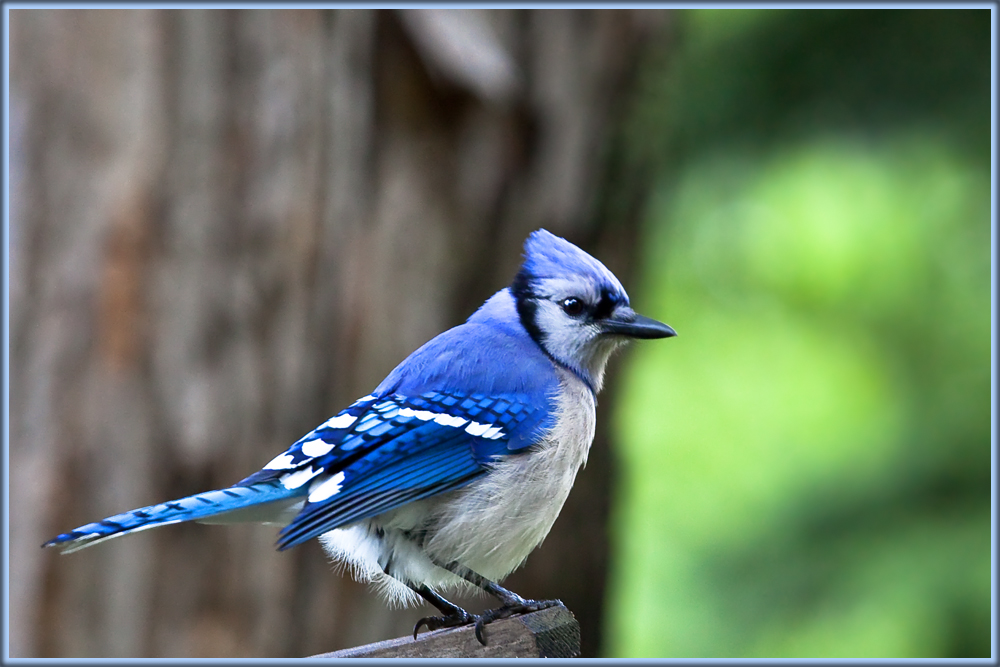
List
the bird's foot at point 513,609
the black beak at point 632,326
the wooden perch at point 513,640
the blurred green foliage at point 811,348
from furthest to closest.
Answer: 1. the blurred green foliage at point 811,348
2. the black beak at point 632,326
3. the bird's foot at point 513,609
4. the wooden perch at point 513,640

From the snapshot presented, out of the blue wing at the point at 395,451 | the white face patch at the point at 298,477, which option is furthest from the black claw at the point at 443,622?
the white face patch at the point at 298,477

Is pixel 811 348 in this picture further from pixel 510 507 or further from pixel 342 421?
pixel 342 421

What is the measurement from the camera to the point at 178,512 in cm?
170

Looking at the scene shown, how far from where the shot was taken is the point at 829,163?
4.24 metres

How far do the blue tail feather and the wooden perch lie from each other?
0.95 ft

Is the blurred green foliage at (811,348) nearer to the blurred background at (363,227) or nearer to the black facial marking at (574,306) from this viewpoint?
the blurred background at (363,227)

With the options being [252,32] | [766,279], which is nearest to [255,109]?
[252,32]

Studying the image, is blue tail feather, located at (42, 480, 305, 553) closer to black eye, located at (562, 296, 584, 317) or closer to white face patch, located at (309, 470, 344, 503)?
white face patch, located at (309, 470, 344, 503)

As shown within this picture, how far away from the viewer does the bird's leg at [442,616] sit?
6.44 feet

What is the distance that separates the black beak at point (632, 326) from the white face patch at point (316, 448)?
0.65m

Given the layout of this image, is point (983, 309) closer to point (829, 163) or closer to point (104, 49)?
point (829, 163)

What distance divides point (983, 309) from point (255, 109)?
3.32 meters

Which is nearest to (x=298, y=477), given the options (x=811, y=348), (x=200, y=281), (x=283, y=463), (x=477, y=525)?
(x=283, y=463)

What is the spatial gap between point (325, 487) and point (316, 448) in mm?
94
